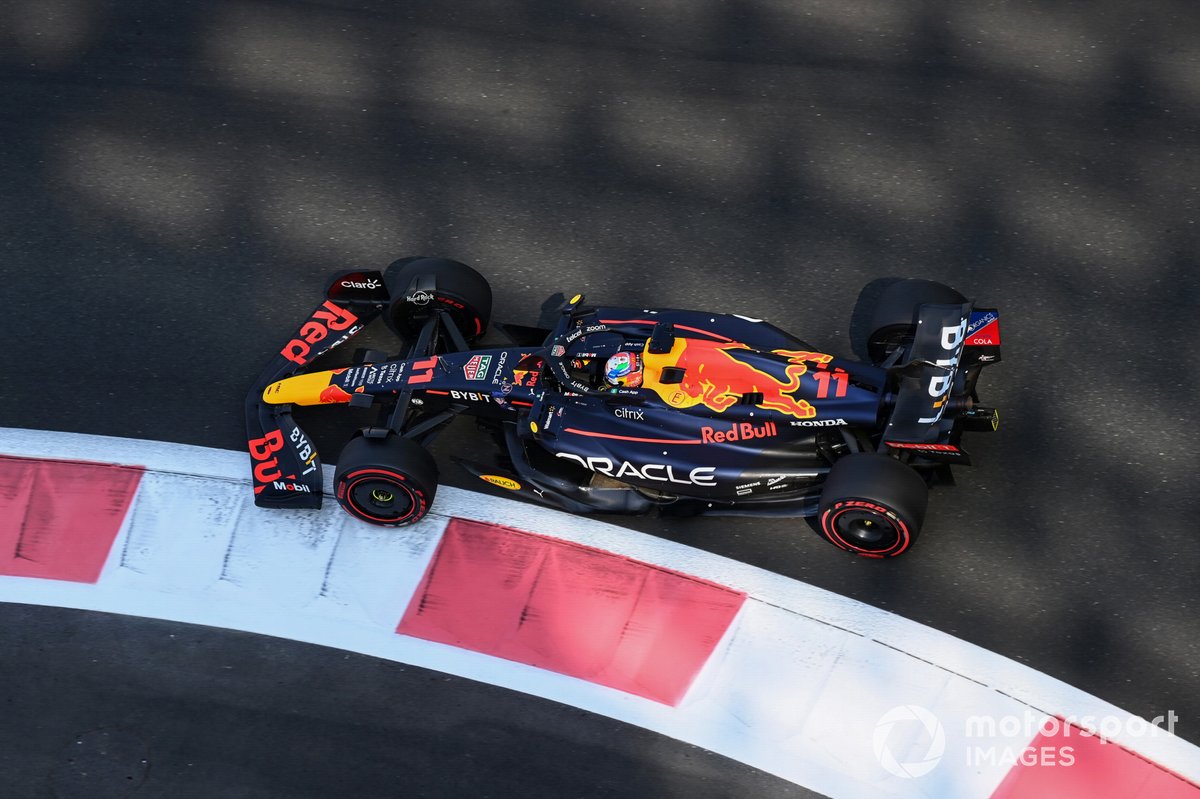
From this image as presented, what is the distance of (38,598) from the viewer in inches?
333

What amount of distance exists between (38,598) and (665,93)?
638cm

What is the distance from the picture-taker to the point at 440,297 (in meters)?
8.91

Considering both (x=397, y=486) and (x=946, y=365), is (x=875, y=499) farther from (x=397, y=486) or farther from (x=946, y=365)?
(x=397, y=486)

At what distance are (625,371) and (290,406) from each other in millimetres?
2500

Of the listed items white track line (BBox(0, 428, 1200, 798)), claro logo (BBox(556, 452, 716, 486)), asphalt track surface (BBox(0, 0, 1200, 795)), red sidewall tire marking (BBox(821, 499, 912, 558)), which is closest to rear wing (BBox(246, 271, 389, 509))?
white track line (BBox(0, 428, 1200, 798))

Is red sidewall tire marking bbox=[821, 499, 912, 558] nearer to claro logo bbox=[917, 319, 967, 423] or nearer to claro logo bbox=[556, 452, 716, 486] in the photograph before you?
claro logo bbox=[917, 319, 967, 423]

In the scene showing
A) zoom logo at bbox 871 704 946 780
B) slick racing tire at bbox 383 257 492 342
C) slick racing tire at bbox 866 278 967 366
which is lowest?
zoom logo at bbox 871 704 946 780

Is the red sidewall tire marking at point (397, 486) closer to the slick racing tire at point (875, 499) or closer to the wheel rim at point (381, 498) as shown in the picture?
the wheel rim at point (381, 498)

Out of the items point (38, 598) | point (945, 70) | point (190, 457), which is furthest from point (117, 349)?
point (945, 70)

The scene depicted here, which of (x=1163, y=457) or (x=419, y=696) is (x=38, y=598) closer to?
(x=419, y=696)

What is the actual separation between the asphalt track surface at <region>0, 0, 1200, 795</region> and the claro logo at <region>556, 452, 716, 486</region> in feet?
1.80

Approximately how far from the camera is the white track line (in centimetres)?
753

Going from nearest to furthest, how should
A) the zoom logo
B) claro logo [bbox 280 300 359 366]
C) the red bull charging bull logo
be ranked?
the zoom logo, the red bull charging bull logo, claro logo [bbox 280 300 359 366]

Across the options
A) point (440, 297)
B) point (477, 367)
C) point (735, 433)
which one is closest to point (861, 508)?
point (735, 433)
